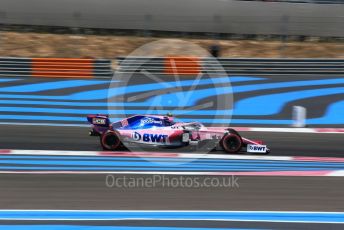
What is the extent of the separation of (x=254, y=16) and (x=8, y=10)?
33.3ft

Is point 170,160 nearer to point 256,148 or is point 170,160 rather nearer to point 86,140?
point 256,148

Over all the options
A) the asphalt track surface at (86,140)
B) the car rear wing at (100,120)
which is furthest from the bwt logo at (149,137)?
the asphalt track surface at (86,140)

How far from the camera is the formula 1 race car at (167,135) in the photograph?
10594mm

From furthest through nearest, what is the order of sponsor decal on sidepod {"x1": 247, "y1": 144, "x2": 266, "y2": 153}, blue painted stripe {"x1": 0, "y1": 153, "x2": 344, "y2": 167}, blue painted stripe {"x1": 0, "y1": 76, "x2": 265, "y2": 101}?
blue painted stripe {"x1": 0, "y1": 76, "x2": 265, "y2": 101}
sponsor decal on sidepod {"x1": 247, "y1": 144, "x2": 266, "y2": 153}
blue painted stripe {"x1": 0, "y1": 153, "x2": 344, "y2": 167}

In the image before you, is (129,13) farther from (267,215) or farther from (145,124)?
(267,215)

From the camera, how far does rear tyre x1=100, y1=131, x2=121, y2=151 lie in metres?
10.8

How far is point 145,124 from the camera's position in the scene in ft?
34.8

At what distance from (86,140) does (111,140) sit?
1515 mm

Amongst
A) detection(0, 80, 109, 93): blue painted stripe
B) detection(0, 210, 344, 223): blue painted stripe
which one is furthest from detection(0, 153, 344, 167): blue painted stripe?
detection(0, 80, 109, 93): blue painted stripe

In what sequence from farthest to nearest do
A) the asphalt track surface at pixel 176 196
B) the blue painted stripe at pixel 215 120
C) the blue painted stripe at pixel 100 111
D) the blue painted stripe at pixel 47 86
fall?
1. the blue painted stripe at pixel 47 86
2. the blue painted stripe at pixel 100 111
3. the blue painted stripe at pixel 215 120
4. the asphalt track surface at pixel 176 196

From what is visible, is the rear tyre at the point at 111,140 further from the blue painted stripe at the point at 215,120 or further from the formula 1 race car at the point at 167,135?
the blue painted stripe at the point at 215,120

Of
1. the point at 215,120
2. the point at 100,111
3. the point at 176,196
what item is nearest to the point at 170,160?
the point at 176,196

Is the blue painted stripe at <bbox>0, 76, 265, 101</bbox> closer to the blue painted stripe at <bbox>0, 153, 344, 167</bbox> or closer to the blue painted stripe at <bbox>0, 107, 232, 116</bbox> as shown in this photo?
the blue painted stripe at <bbox>0, 107, 232, 116</bbox>

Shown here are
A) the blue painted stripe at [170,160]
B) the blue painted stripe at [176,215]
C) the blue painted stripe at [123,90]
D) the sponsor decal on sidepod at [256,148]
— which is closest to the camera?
the blue painted stripe at [176,215]
